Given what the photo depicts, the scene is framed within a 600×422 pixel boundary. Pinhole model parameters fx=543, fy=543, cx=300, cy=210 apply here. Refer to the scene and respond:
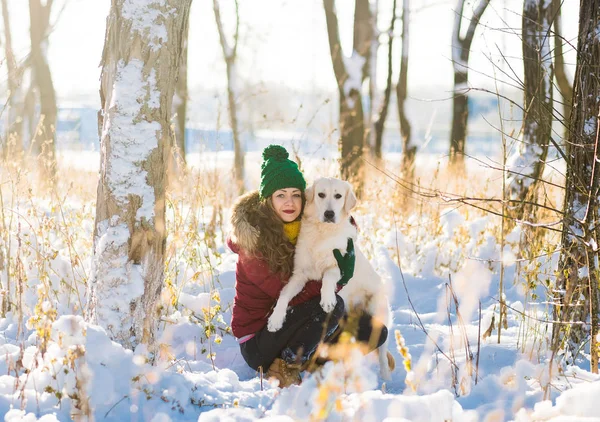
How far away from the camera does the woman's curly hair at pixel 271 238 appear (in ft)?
10.3

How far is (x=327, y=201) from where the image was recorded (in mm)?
3320

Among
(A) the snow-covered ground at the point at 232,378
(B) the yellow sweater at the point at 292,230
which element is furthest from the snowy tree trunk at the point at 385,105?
(B) the yellow sweater at the point at 292,230

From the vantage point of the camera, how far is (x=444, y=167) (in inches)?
361

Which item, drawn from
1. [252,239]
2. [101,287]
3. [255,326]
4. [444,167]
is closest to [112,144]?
[101,287]

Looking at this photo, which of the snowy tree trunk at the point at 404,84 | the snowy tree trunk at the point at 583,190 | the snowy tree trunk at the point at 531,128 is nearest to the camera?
the snowy tree trunk at the point at 583,190

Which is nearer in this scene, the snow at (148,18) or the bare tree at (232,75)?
the snow at (148,18)

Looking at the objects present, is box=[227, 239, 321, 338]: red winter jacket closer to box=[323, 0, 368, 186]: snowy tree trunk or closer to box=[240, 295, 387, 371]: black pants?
box=[240, 295, 387, 371]: black pants

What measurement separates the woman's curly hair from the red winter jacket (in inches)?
2.1

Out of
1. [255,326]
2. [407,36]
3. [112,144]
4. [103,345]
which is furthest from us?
[407,36]

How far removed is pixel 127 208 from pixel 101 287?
0.41 m

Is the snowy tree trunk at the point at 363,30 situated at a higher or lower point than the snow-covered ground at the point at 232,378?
higher

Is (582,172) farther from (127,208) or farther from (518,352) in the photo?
(127,208)

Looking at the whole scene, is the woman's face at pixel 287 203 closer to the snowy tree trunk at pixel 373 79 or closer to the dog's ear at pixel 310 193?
the dog's ear at pixel 310 193

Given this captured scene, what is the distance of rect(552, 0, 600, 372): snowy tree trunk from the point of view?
2652 mm
